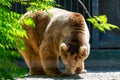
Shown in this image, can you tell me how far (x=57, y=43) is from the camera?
23.9 feet

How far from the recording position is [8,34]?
3102 mm

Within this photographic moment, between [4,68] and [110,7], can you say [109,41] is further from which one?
[4,68]

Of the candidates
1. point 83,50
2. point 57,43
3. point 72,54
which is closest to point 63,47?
point 72,54

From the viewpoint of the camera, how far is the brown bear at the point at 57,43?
6.88 meters

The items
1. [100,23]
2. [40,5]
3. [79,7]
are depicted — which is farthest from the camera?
[79,7]

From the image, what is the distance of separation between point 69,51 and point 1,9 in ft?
12.7

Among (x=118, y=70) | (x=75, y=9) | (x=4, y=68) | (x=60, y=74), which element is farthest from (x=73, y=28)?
(x=4, y=68)

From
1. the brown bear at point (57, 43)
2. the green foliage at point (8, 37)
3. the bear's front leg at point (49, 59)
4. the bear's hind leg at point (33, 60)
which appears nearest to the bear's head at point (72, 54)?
the brown bear at point (57, 43)

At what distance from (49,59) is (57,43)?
26 cm

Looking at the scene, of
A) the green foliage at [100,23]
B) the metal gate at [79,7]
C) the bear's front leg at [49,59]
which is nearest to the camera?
the green foliage at [100,23]

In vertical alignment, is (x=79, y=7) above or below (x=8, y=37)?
below

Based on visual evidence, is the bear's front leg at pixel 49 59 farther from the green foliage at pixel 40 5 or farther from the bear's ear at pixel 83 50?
the green foliage at pixel 40 5

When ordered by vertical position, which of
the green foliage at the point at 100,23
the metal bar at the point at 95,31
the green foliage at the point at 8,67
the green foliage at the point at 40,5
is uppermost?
the green foliage at the point at 40,5

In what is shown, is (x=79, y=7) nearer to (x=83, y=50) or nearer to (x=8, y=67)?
(x=83, y=50)
